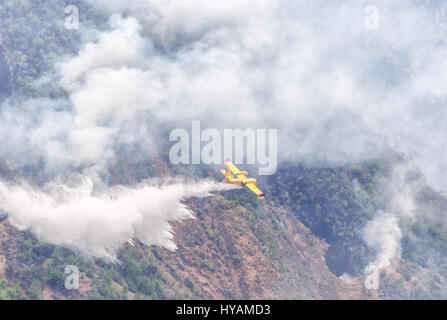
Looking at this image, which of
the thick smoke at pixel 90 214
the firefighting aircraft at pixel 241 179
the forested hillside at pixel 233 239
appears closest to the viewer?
the forested hillside at pixel 233 239

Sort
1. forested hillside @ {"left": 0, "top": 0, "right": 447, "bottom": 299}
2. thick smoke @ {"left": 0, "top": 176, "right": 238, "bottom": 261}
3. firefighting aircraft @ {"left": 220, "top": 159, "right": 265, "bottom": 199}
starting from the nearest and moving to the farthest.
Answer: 1. forested hillside @ {"left": 0, "top": 0, "right": 447, "bottom": 299}
2. thick smoke @ {"left": 0, "top": 176, "right": 238, "bottom": 261}
3. firefighting aircraft @ {"left": 220, "top": 159, "right": 265, "bottom": 199}

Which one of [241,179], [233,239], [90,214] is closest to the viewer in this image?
[90,214]

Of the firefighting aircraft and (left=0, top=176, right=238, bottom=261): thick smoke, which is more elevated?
the firefighting aircraft

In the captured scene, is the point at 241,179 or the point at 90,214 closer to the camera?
the point at 90,214

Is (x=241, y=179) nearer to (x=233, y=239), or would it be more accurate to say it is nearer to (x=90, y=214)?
(x=233, y=239)

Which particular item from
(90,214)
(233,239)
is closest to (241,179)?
(233,239)

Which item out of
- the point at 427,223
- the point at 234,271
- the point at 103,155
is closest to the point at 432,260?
the point at 427,223

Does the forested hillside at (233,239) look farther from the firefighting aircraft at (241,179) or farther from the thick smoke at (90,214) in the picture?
the firefighting aircraft at (241,179)

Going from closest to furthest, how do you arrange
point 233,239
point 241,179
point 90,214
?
point 90,214, point 241,179, point 233,239

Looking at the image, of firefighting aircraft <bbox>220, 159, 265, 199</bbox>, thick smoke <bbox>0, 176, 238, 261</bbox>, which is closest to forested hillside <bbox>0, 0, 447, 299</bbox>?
thick smoke <bbox>0, 176, 238, 261</bbox>

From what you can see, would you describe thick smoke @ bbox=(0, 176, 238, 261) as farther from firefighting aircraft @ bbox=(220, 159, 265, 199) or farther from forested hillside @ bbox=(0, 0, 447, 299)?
firefighting aircraft @ bbox=(220, 159, 265, 199)

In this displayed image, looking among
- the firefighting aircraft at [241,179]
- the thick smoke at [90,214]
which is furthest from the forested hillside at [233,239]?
the firefighting aircraft at [241,179]
